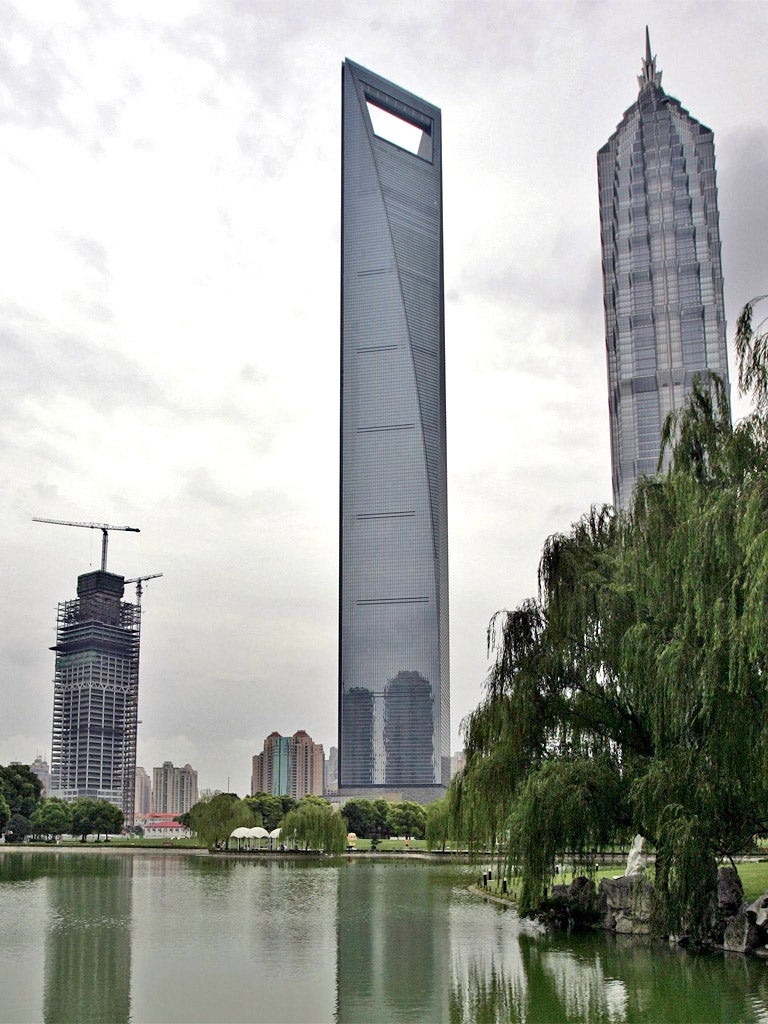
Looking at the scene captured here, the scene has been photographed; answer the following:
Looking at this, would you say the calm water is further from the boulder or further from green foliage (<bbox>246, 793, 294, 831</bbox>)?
green foliage (<bbox>246, 793, 294, 831</bbox>)

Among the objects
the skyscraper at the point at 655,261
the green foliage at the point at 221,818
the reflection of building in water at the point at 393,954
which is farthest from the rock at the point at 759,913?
the skyscraper at the point at 655,261

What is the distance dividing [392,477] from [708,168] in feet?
226

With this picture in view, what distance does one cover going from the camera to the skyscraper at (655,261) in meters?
139

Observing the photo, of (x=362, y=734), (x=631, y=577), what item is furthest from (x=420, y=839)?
(x=631, y=577)

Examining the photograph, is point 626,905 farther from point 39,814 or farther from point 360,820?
point 39,814

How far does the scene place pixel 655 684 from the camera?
21.2 meters

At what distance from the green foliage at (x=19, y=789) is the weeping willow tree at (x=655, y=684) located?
98878 mm

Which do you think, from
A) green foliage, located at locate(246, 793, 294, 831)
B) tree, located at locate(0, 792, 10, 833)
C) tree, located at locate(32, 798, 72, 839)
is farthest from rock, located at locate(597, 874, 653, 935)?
tree, located at locate(32, 798, 72, 839)

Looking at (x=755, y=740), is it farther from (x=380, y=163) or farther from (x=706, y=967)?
(x=380, y=163)

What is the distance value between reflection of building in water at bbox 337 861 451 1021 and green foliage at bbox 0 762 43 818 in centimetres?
Result: 8398

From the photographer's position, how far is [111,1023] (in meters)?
15.2

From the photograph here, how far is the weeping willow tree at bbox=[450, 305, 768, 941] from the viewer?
19375 millimetres

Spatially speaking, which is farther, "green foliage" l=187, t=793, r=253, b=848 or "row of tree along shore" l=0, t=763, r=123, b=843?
"row of tree along shore" l=0, t=763, r=123, b=843

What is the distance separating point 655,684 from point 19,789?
361 feet
